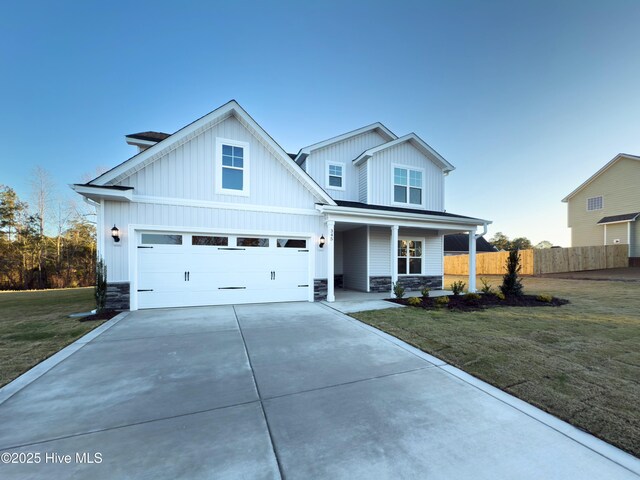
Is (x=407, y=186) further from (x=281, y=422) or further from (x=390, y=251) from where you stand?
(x=281, y=422)

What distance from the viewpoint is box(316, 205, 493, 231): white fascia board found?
866 centimetres

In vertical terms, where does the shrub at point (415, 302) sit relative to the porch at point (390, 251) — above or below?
below

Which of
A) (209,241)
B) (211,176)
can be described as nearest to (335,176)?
(211,176)

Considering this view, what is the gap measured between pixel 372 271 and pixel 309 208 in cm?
425

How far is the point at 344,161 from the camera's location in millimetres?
11789

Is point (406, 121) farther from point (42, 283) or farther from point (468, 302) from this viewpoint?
point (42, 283)

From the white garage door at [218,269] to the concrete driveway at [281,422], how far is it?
335 centimetres

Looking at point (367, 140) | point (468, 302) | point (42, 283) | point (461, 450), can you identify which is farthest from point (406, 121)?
point (42, 283)

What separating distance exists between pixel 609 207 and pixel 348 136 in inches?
929

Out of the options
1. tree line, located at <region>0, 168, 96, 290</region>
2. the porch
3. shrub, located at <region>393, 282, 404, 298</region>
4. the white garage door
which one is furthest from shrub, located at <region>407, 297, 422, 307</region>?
tree line, located at <region>0, 168, 96, 290</region>

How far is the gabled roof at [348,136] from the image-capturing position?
11.1 m

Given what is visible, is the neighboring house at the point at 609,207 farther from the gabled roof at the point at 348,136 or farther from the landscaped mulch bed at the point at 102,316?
the landscaped mulch bed at the point at 102,316

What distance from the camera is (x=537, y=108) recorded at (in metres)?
12.2

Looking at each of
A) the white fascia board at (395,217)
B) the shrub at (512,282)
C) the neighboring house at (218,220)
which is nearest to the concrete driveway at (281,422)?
the neighboring house at (218,220)
